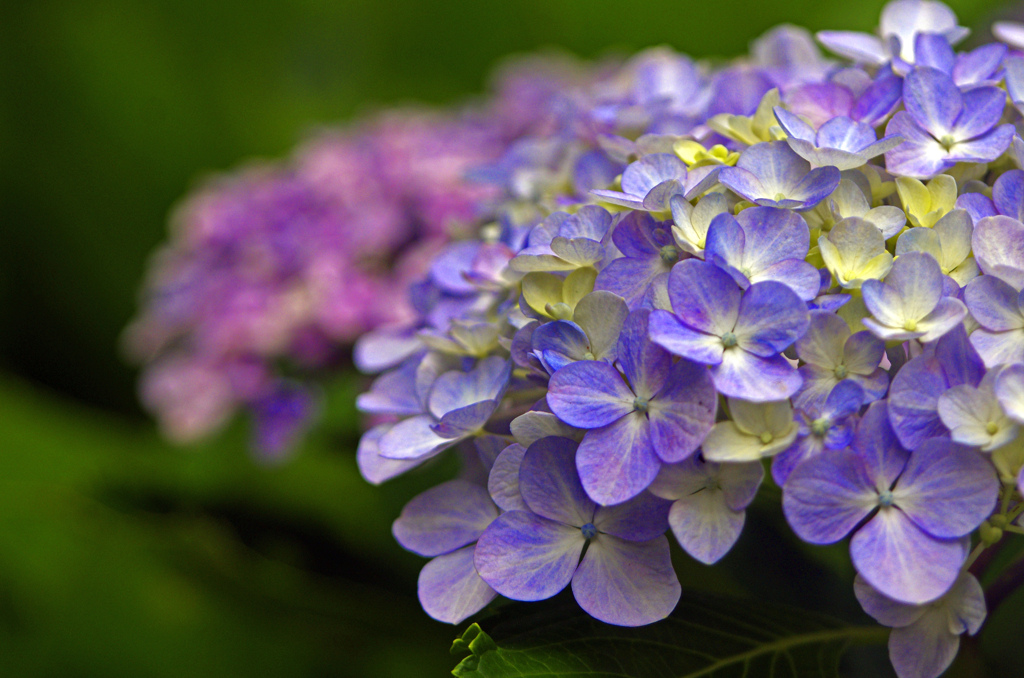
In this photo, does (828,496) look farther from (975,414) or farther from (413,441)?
(413,441)

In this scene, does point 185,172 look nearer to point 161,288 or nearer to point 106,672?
point 161,288

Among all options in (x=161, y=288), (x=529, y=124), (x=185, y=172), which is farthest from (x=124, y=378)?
(x=529, y=124)

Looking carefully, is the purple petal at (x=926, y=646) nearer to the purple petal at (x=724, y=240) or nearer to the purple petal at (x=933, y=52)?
the purple petal at (x=724, y=240)

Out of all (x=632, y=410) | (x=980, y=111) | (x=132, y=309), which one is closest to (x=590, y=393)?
(x=632, y=410)

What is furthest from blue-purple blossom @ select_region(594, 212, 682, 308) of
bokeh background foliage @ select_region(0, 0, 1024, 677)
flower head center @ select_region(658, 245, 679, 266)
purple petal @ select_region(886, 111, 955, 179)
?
bokeh background foliage @ select_region(0, 0, 1024, 677)

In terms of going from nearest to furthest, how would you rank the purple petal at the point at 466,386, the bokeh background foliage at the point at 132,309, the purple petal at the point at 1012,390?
the purple petal at the point at 1012,390
the purple petal at the point at 466,386
the bokeh background foliage at the point at 132,309

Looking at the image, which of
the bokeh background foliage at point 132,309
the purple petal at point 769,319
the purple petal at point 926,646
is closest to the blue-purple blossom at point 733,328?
the purple petal at point 769,319

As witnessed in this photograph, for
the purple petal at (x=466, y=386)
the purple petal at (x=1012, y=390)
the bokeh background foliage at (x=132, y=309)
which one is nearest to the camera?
the purple petal at (x=1012, y=390)
